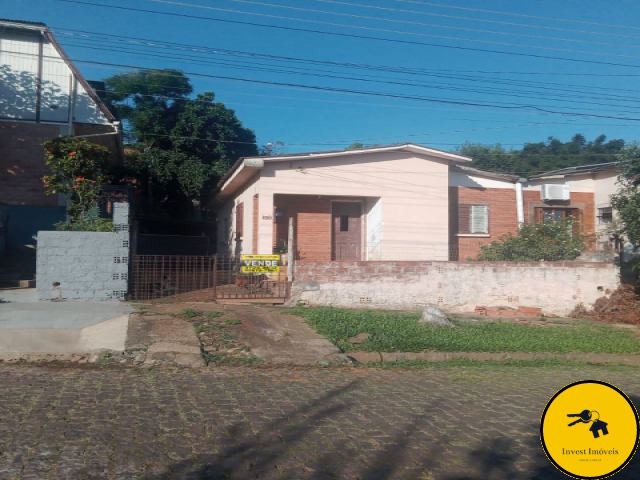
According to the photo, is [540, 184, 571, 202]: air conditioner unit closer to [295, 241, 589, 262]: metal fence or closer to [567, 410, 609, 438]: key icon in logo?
[295, 241, 589, 262]: metal fence

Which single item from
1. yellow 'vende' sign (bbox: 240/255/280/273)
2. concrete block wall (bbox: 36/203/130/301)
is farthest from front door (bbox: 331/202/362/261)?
concrete block wall (bbox: 36/203/130/301)

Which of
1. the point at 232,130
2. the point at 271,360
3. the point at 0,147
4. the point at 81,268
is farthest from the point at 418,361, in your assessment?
the point at 232,130

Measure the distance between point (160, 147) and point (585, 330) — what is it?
760 inches

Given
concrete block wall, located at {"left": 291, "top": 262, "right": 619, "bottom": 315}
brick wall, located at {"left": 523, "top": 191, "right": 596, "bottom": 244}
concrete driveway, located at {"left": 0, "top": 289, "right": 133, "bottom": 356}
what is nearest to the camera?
concrete driveway, located at {"left": 0, "top": 289, "right": 133, "bottom": 356}

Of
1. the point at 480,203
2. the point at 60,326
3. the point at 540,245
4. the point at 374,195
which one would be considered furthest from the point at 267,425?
the point at 480,203

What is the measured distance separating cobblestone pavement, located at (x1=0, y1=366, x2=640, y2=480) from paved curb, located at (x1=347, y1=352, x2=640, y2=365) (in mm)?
1220

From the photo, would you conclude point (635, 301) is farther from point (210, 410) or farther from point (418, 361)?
point (210, 410)

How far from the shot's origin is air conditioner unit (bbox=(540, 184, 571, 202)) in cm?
2048

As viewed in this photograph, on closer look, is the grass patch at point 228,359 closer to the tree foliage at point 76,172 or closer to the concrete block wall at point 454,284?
the concrete block wall at point 454,284

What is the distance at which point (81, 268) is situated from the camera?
12828mm

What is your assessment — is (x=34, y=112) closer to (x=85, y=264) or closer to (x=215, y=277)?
(x=85, y=264)

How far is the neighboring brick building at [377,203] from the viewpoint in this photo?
1739 cm

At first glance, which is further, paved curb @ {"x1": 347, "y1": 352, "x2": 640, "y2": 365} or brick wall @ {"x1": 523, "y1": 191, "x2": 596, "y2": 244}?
brick wall @ {"x1": 523, "y1": 191, "x2": 596, "y2": 244}

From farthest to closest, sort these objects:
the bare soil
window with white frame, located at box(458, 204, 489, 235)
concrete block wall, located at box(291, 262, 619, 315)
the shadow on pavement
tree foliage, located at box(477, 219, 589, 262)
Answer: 1. window with white frame, located at box(458, 204, 489, 235)
2. tree foliage, located at box(477, 219, 589, 262)
3. the bare soil
4. concrete block wall, located at box(291, 262, 619, 315)
5. the shadow on pavement
